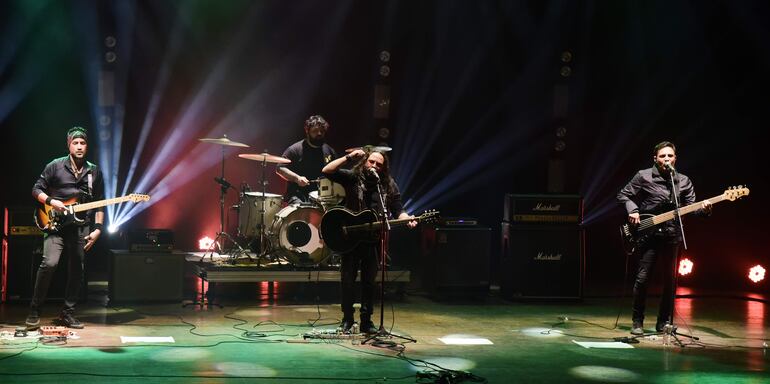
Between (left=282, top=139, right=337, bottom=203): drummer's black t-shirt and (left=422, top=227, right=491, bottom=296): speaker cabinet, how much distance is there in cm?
155

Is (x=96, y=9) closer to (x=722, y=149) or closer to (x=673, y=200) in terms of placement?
(x=673, y=200)

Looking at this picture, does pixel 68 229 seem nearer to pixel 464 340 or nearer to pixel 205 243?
pixel 464 340

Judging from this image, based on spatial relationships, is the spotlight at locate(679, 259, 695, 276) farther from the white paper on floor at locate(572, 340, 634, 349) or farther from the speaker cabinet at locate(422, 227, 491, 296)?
the white paper on floor at locate(572, 340, 634, 349)

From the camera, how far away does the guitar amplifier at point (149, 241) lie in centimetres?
948

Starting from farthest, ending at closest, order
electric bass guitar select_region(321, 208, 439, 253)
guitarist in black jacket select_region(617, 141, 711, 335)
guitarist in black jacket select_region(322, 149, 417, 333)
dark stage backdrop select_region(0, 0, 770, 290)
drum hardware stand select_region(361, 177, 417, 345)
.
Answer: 1. dark stage backdrop select_region(0, 0, 770, 290)
2. guitarist in black jacket select_region(617, 141, 711, 335)
3. guitarist in black jacket select_region(322, 149, 417, 333)
4. electric bass guitar select_region(321, 208, 439, 253)
5. drum hardware stand select_region(361, 177, 417, 345)

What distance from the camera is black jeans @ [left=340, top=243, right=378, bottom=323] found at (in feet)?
24.9

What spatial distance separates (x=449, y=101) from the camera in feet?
40.3

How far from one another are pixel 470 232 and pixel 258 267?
8.25 feet

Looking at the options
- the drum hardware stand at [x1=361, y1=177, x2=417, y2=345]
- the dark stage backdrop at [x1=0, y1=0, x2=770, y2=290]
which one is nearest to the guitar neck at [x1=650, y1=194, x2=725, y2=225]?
the drum hardware stand at [x1=361, y1=177, x2=417, y2=345]

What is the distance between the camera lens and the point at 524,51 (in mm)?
12188

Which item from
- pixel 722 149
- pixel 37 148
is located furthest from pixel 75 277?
pixel 722 149

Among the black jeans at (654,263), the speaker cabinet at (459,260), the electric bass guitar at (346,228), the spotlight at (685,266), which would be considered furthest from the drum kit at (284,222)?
the spotlight at (685,266)

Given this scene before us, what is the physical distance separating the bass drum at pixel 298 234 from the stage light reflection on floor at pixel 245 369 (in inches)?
132

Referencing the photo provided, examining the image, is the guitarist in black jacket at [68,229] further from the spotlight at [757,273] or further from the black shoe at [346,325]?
the spotlight at [757,273]
